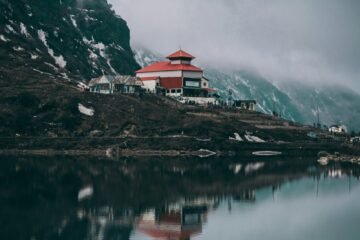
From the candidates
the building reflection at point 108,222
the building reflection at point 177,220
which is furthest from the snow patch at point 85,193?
the building reflection at point 177,220

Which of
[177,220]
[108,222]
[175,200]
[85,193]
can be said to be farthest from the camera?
[85,193]

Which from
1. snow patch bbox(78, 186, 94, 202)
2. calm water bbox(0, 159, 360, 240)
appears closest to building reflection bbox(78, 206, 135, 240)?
calm water bbox(0, 159, 360, 240)

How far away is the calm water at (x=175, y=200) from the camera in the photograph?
323 ft

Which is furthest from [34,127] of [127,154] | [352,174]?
[352,174]

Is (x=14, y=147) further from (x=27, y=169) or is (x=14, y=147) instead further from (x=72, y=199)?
(x=72, y=199)

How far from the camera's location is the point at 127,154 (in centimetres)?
19375

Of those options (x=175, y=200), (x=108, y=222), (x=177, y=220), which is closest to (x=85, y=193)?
(x=175, y=200)

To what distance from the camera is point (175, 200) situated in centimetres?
12250

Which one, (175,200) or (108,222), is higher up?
(175,200)

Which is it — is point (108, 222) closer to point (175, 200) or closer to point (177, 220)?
point (177, 220)

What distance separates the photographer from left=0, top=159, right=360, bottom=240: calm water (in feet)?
323

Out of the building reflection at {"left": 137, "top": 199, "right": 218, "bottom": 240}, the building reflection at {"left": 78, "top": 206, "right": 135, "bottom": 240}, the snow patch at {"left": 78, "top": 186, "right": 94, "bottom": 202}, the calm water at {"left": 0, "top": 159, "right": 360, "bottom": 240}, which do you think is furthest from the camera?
the snow patch at {"left": 78, "top": 186, "right": 94, "bottom": 202}

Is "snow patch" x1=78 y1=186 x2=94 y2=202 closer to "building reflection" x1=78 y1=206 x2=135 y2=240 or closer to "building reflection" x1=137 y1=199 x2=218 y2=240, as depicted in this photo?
"building reflection" x1=78 y1=206 x2=135 y2=240

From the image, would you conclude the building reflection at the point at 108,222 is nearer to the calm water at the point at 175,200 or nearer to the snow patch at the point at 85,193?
the calm water at the point at 175,200
